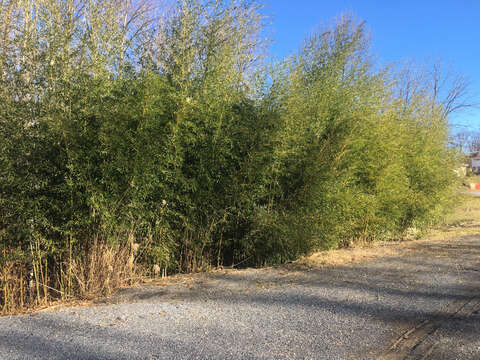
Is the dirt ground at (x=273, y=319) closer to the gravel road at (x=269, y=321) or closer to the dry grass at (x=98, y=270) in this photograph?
the gravel road at (x=269, y=321)

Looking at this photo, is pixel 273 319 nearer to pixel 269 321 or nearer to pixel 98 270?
pixel 269 321

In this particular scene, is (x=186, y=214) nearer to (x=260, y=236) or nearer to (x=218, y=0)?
(x=260, y=236)

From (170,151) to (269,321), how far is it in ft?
Answer: 6.88

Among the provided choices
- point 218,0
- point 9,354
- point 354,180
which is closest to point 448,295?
point 354,180

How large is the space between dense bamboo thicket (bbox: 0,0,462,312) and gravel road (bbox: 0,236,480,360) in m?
0.62

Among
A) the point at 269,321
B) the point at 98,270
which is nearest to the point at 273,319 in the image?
the point at 269,321

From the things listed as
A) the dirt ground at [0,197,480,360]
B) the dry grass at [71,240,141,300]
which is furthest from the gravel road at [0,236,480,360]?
the dry grass at [71,240,141,300]

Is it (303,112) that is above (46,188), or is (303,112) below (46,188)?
above

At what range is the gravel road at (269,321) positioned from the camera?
307 cm

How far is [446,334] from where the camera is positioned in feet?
11.0

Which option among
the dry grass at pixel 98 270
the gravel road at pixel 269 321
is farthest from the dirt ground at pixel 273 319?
the dry grass at pixel 98 270

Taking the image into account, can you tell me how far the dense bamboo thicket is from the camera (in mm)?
4352

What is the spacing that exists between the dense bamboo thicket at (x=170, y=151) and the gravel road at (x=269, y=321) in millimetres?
621

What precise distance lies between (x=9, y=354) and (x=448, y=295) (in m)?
4.02
